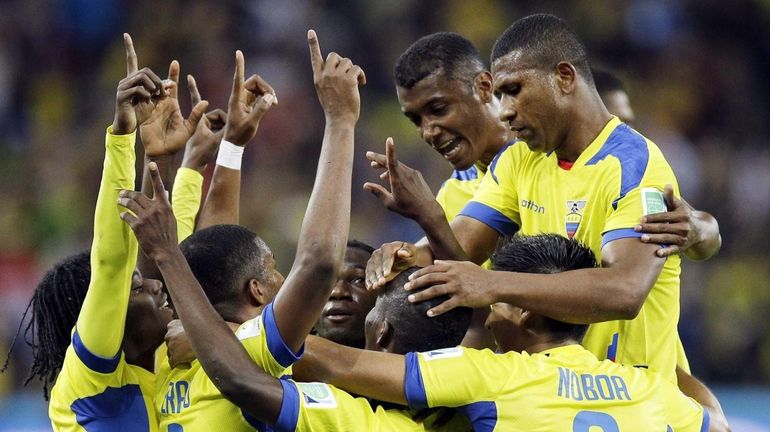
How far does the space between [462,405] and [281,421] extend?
2.02ft

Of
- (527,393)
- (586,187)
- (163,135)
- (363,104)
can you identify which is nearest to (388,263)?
(527,393)

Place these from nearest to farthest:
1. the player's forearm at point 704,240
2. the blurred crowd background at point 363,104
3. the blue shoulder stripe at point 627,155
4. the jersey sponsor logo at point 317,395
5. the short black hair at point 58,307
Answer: the jersey sponsor logo at point 317,395, the blue shoulder stripe at point 627,155, the short black hair at point 58,307, the player's forearm at point 704,240, the blurred crowd background at point 363,104

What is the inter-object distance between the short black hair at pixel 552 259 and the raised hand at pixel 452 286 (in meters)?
0.26

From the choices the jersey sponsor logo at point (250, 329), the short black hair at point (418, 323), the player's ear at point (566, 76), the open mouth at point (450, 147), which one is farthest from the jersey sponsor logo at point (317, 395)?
the open mouth at point (450, 147)

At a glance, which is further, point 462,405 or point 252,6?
point 252,6

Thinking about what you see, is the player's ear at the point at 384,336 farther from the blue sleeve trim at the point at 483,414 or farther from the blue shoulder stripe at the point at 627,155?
the blue shoulder stripe at the point at 627,155

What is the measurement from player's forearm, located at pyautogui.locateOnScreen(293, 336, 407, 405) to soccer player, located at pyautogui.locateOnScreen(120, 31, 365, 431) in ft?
0.48

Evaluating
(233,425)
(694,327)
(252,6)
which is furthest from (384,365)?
(252,6)

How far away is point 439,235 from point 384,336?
25.8 inches

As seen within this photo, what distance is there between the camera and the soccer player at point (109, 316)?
13.7 feet

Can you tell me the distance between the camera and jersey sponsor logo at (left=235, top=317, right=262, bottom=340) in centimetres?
396

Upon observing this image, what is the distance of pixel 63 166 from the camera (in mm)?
11570

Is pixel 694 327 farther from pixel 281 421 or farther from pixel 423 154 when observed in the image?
pixel 281 421

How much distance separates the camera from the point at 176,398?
13.9 feet
